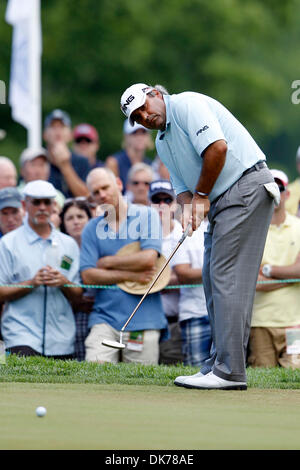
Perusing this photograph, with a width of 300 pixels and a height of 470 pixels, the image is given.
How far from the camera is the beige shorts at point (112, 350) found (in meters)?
9.25

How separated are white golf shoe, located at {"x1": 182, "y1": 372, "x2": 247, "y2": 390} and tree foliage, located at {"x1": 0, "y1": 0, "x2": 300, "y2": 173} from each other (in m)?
23.1

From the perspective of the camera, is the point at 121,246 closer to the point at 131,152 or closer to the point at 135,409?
the point at 135,409

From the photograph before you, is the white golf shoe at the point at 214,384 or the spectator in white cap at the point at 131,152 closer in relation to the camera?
the white golf shoe at the point at 214,384

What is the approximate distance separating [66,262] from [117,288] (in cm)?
58

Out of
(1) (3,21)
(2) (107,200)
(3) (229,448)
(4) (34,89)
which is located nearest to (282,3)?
(1) (3,21)

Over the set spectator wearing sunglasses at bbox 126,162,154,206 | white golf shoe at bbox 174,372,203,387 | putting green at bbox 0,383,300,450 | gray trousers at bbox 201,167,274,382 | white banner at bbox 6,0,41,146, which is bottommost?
putting green at bbox 0,383,300,450

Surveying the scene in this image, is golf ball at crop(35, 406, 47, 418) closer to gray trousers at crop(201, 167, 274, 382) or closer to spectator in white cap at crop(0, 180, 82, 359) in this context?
gray trousers at crop(201, 167, 274, 382)

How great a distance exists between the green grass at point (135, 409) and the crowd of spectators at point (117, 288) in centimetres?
151

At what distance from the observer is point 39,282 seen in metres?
9.28

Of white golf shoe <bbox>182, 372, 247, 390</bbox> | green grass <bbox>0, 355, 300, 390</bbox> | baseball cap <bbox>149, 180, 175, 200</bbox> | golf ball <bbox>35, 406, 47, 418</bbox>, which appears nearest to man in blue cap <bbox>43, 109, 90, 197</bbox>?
baseball cap <bbox>149, 180, 175, 200</bbox>

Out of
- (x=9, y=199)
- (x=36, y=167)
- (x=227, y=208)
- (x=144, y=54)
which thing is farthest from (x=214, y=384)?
(x=144, y=54)

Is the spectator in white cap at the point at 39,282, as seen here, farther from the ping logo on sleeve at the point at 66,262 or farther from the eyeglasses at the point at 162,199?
the eyeglasses at the point at 162,199

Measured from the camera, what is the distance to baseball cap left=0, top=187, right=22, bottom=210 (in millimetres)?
10297

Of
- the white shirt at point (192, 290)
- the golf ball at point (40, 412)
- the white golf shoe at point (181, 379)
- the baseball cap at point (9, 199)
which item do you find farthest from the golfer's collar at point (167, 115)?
the baseball cap at point (9, 199)
